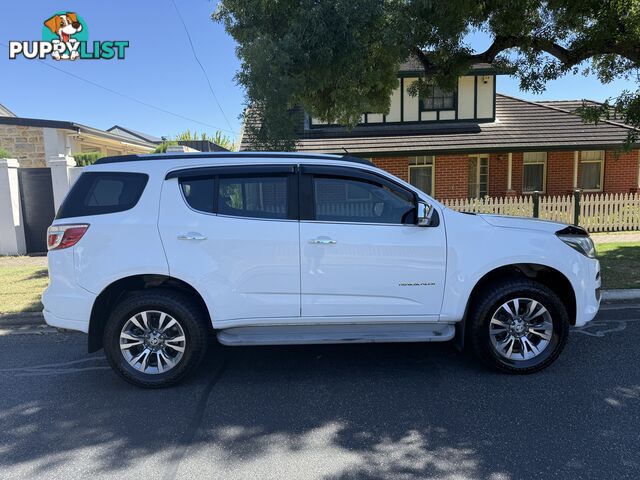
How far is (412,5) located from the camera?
6930 mm

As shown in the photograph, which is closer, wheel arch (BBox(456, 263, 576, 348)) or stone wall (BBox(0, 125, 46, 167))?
wheel arch (BBox(456, 263, 576, 348))

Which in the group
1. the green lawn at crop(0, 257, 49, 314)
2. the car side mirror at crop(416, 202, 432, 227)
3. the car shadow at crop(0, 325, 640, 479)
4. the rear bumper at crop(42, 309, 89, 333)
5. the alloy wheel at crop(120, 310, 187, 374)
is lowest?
the car shadow at crop(0, 325, 640, 479)

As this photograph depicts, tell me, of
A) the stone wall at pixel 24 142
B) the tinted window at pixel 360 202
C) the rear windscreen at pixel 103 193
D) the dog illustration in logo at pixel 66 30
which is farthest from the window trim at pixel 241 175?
the dog illustration in logo at pixel 66 30

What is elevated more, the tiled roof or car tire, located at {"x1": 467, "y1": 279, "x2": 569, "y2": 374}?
the tiled roof

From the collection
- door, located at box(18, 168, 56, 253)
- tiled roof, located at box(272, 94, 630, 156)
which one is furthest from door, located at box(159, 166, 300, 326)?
tiled roof, located at box(272, 94, 630, 156)

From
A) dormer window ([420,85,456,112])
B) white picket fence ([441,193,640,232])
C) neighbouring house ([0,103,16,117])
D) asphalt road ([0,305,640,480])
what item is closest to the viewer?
asphalt road ([0,305,640,480])

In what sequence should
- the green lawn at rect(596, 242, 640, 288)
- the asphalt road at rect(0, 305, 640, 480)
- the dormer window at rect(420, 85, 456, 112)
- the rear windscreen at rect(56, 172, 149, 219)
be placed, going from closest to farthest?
the asphalt road at rect(0, 305, 640, 480) → the rear windscreen at rect(56, 172, 149, 219) → the green lawn at rect(596, 242, 640, 288) → the dormer window at rect(420, 85, 456, 112)

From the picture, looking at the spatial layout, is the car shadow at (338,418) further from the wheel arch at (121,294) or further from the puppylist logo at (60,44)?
the puppylist logo at (60,44)

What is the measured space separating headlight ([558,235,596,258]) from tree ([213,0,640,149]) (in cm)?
393

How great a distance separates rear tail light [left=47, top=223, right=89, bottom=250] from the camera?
412 centimetres

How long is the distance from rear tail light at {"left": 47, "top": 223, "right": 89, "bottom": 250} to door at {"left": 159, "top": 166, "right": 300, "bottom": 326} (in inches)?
27.8

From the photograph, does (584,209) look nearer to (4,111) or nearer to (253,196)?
(253,196)

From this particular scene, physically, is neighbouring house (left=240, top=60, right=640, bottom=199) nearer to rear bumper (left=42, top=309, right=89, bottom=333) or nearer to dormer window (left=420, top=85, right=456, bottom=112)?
dormer window (left=420, top=85, right=456, bottom=112)

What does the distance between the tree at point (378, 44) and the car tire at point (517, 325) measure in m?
3.97
